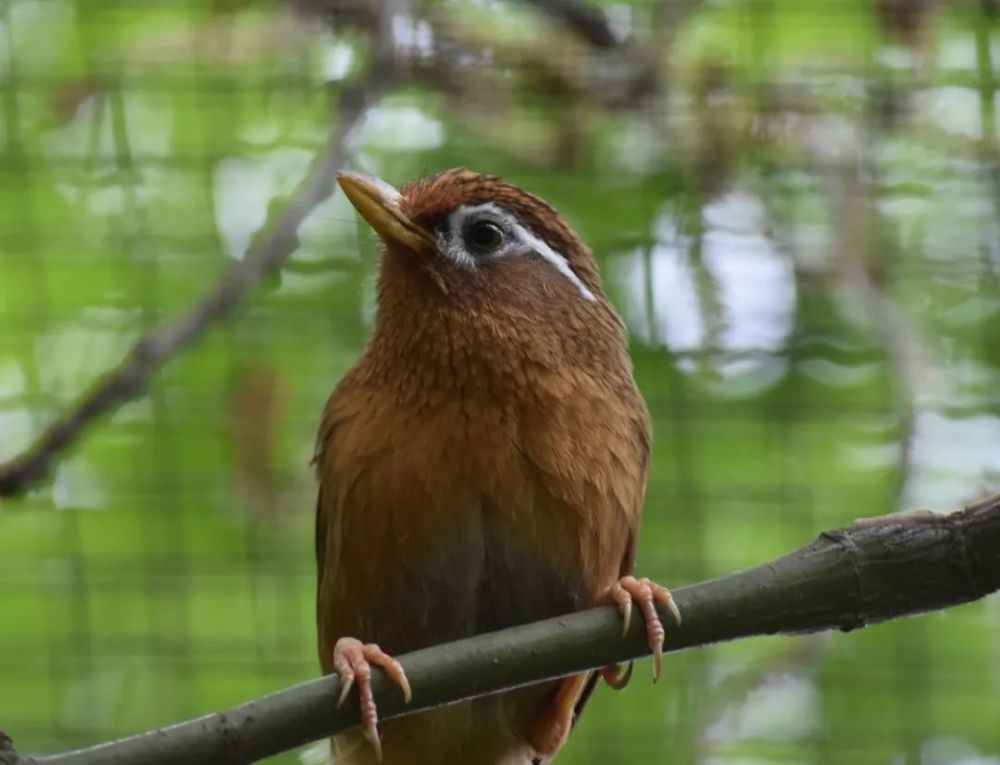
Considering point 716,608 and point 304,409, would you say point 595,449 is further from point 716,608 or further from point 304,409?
point 304,409

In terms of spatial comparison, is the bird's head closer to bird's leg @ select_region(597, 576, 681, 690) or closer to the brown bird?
the brown bird

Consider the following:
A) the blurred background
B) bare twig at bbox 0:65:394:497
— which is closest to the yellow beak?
bare twig at bbox 0:65:394:497

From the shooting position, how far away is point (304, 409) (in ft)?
15.0

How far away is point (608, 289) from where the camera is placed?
4.42 metres

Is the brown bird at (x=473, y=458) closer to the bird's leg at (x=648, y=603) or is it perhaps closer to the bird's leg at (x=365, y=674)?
the bird's leg at (x=648, y=603)

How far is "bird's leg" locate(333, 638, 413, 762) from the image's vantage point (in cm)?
213

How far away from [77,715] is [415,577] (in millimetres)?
2456

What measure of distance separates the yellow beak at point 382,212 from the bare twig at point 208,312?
0.75 metres

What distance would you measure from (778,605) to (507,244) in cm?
106

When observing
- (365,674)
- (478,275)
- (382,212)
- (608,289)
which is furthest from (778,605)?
(608,289)

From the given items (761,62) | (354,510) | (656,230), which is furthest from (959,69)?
(354,510)

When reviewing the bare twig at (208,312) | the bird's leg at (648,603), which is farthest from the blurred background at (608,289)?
the bird's leg at (648,603)

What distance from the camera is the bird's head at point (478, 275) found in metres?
2.82

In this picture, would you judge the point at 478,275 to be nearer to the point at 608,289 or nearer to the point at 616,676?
the point at 616,676
